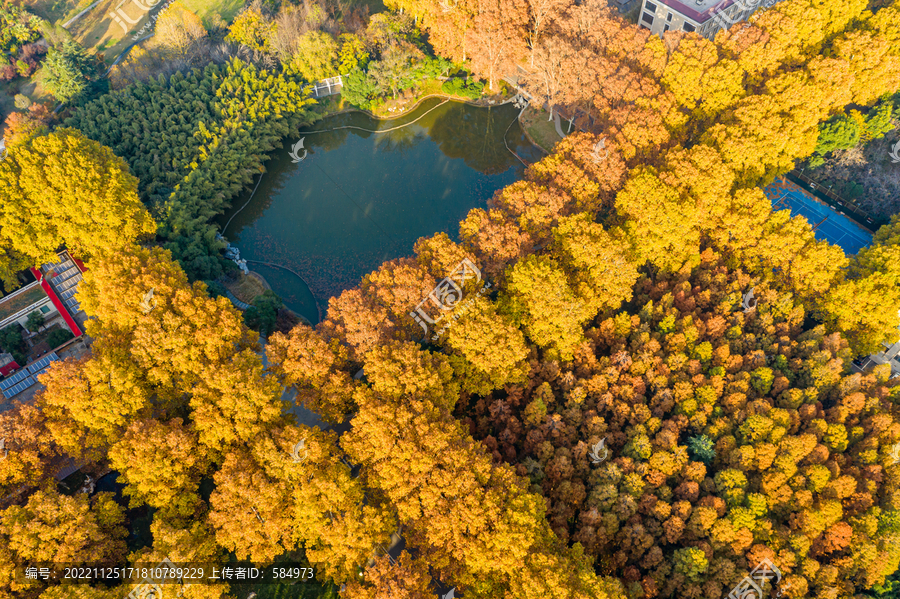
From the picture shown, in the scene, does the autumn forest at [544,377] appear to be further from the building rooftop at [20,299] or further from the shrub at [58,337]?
the shrub at [58,337]

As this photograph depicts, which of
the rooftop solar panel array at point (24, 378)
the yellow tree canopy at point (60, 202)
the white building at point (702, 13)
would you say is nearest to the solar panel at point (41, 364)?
the rooftop solar panel array at point (24, 378)

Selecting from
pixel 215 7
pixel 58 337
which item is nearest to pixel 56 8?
pixel 215 7

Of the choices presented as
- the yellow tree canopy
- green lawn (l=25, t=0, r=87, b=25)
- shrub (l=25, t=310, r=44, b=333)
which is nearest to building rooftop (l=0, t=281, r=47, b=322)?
shrub (l=25, t=310, r=44, b=333)

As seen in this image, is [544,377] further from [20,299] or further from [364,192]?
[20,299]

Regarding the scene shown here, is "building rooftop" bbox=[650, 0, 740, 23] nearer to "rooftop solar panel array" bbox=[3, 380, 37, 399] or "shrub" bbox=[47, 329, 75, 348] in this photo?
"shrub" bbox=[47, 329, 75, 348]

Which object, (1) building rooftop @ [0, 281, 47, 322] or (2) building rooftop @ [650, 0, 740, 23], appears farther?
(2) building rooftop @ [650, 0, 740, 23]

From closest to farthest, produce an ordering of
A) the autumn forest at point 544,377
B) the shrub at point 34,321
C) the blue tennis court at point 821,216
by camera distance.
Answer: the autumn forest at point 544,377 < the shrub at point 34,321 < the blue tennis court at point 821,216
